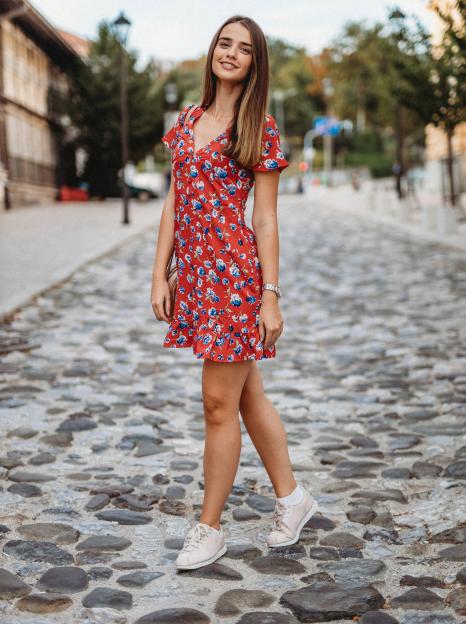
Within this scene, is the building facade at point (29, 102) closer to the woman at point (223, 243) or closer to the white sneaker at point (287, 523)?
the woman at point (223, 243)

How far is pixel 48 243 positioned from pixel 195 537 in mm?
14725

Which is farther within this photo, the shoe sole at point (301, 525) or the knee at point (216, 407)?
the shoe sole at point (301, 525)

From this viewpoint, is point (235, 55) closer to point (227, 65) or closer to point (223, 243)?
point (227, 65)

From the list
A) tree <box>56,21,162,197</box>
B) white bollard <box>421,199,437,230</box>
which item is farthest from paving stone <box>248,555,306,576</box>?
tree <box>56,21,162,197</box>

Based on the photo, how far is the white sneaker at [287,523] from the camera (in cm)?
347

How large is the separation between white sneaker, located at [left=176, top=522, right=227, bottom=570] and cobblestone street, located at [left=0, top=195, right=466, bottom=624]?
1.6 inches

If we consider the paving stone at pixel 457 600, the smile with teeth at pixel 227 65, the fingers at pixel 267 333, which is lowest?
the paving stone at pixel 457 600

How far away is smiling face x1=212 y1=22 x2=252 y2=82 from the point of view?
318 cm

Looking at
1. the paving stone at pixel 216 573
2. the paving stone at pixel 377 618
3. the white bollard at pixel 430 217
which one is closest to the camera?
the paving stone at pixel 377 618

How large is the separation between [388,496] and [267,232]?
1.53m

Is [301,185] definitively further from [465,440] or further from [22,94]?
[465,440]

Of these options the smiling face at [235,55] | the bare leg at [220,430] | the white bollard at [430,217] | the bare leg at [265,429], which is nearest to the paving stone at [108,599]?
the bare leg at [220,430]

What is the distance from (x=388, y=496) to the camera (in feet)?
13.3

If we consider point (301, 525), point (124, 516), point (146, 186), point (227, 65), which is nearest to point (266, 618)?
point (301, 525)
